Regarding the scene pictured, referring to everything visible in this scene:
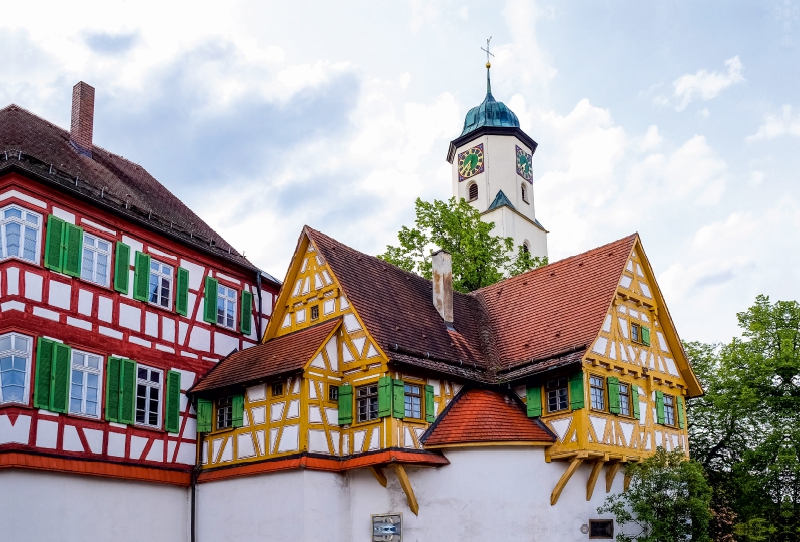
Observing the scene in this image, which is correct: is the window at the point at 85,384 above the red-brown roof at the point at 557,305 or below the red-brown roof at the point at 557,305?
below

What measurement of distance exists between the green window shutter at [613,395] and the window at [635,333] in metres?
1.88

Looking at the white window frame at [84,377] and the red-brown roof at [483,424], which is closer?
the white window frame at [84,377]

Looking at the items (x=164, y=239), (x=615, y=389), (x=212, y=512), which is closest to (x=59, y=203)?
(x=164, y=239)

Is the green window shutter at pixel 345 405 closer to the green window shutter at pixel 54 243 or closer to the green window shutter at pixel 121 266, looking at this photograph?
the green window shutter at pixel 121 266

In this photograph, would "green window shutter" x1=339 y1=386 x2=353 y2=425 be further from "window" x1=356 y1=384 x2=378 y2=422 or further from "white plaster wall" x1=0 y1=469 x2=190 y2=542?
"white plaster wall" x1=0 y1=469 x2=190 y2=542

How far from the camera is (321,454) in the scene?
21562 millimetres

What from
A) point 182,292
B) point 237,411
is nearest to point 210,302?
point 182,292

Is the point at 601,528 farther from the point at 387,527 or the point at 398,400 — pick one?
the point at 398,400

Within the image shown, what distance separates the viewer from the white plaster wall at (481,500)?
2116cm

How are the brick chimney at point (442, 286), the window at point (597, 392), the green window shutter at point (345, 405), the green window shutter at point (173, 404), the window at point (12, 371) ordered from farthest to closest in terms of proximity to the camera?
the brick chimney at point (442, 286)
the green window shutter at point (173, 404)
the window at point (597, 392)
the green window shutter at point (345, 405)
the window at point (12, 371)

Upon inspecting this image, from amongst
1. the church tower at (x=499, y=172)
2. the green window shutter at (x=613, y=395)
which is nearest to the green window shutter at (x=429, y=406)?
the green window shutter at (x=613, y=395)

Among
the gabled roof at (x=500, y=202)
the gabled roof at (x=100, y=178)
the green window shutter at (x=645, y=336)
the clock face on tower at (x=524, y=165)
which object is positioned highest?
the clock face on tower at (x=524, y=165)

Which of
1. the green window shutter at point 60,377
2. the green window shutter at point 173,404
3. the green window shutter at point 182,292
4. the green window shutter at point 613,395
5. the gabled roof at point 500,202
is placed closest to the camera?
the green window shutter at point 60,377

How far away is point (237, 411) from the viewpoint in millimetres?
22859
